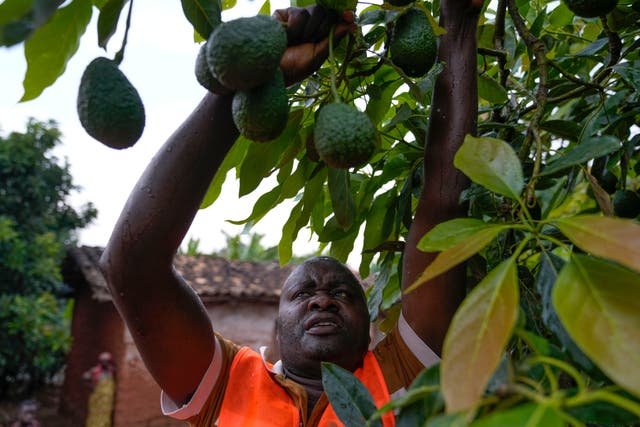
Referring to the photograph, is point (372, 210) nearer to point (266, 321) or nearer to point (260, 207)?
point (260, 207)

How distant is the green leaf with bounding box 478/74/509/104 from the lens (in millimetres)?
1453

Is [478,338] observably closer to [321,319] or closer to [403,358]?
[403,358]

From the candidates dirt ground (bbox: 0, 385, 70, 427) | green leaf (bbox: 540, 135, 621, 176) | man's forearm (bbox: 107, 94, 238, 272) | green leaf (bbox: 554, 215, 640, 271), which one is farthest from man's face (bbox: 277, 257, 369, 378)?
dirt ground (bbox: 0, 385, 70, 427)

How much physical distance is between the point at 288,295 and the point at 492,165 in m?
1.06

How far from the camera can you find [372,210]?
5.62 feet

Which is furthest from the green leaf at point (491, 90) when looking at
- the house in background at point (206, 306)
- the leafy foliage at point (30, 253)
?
the leafy foliage at point (30, 253)

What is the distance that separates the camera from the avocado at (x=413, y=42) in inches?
40.4

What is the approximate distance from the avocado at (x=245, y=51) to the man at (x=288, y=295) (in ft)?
0.48

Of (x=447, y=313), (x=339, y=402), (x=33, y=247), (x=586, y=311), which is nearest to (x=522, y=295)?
(x=447, y=313)

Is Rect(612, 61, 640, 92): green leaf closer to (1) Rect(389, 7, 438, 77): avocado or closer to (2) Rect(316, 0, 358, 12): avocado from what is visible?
(1) Rect(389, 7, 438, 77): avocado

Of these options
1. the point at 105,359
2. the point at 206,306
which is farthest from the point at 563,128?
the point at 105,359

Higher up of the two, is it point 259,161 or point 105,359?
point 259,161

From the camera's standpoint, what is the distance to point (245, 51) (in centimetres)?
80

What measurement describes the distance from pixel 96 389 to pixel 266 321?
6.29 feet
